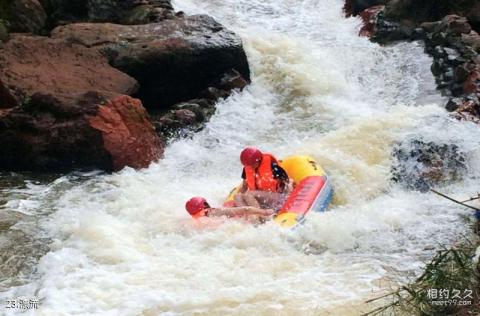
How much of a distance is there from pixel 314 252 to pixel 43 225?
2723 millimetres

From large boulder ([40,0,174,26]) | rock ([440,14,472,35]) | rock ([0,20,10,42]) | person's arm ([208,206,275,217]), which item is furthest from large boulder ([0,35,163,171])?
rock ([440,14,472,35])

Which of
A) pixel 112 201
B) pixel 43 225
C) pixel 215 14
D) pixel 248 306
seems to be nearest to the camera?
pixel 248 306

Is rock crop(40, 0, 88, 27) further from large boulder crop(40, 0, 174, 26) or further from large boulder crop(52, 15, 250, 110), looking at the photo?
large boulder crop(52, 15, 250, 110)

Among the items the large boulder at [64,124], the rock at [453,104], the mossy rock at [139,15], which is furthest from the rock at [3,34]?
the rock at [453,104]

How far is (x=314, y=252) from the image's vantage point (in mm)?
5023

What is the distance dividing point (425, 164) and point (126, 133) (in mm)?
3880

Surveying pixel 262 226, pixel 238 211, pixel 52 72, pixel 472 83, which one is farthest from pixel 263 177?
pixel 472 83

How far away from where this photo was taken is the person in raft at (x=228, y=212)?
19.1ft

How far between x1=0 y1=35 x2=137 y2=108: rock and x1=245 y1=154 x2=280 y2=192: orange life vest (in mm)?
2775

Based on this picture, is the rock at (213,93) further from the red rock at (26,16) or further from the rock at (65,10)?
the rock at (65,10)

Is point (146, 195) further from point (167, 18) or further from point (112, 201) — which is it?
point (167, 18)

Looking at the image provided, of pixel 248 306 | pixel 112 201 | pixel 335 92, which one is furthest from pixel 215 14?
pixel 248 306

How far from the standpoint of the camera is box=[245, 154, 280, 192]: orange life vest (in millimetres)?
6340

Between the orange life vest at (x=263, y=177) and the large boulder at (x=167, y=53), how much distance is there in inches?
138
